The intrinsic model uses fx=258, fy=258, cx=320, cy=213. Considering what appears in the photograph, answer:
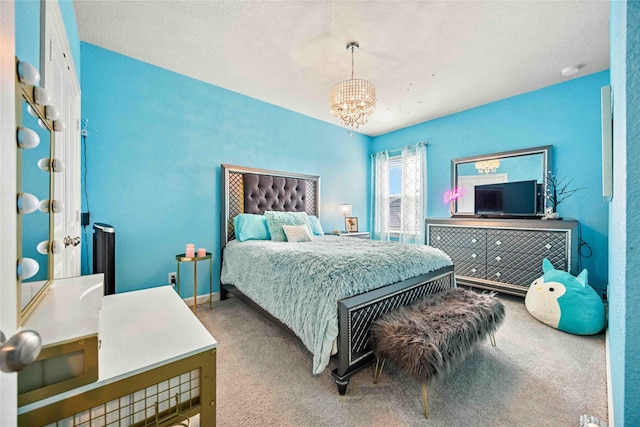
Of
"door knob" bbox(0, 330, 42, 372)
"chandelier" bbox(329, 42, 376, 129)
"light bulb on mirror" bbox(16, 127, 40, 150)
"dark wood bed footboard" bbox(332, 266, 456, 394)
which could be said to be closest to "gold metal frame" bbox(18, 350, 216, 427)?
"door knob" bbox(0, 330, 42, 372)

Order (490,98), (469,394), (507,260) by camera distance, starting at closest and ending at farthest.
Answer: (469,394), (507,260), (490,98)

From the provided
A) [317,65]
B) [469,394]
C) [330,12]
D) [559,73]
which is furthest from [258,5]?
[559,73]

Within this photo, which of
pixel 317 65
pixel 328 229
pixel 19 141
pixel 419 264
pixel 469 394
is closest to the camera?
pixel 19 141

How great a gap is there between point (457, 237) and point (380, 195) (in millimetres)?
1721

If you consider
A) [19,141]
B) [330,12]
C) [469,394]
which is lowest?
[469,394]

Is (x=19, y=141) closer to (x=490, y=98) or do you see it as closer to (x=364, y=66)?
(x=364, y=66)

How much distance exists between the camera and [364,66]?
2.66 meters

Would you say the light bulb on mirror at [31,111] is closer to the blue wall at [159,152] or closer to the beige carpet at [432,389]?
the beige carpet at [432,389]

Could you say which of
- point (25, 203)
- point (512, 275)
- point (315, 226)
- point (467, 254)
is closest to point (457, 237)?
point (467, 254)

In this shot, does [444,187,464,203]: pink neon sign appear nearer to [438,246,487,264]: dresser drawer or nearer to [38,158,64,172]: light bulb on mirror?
[438,246,487,264]: dresser drawer

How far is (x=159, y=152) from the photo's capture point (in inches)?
107

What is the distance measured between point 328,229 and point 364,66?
2.51m

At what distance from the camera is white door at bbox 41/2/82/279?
120 cm

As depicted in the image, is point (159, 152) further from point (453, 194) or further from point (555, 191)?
point (555, 191)
